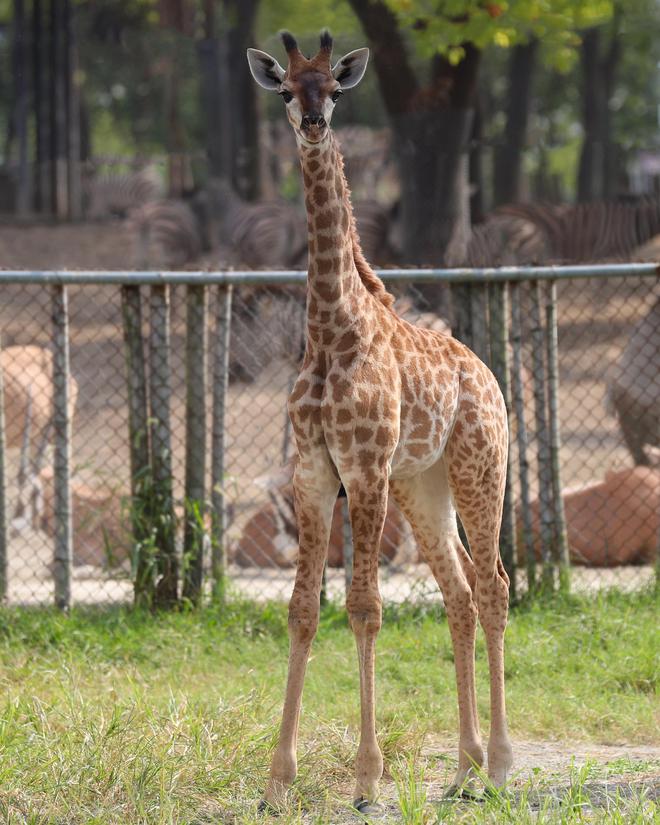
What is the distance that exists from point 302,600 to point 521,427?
2.80 metres

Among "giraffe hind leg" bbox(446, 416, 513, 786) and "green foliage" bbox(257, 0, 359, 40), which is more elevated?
"green foliage" bbox(257, 0, 359, 40)

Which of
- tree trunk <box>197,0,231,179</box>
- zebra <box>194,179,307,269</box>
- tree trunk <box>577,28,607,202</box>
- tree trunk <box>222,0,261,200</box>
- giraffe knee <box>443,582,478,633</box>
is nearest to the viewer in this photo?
giraffe knee <box>443,582,478,633</box>

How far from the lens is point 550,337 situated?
6527mm

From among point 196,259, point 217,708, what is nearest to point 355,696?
point 217,708

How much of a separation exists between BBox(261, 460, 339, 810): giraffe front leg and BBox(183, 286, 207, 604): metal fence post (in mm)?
2399

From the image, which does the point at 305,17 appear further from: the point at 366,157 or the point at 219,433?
the point at 219,433

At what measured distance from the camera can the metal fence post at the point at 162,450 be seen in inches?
248

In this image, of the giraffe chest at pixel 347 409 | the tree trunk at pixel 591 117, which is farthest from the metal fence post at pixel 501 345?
the tree trunk at pixel 591 117

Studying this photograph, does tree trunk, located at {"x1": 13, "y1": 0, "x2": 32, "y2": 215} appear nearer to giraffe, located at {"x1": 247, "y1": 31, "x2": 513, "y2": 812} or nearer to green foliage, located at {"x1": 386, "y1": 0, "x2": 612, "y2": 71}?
green foliage, located at {"x1": 386, "y1": 0, "x2": 612, "y2": 71}

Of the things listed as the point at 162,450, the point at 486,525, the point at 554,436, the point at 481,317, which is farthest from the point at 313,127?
the point at 554,436

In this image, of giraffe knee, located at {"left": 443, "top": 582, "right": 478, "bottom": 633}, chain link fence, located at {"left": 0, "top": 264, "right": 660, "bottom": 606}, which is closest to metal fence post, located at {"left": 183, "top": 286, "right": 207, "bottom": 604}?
chain link fence, located at {"left": 0, "top": 264, "right": 660, "bottom": 606}

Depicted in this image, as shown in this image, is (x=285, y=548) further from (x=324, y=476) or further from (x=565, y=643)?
(x=324, y=476)

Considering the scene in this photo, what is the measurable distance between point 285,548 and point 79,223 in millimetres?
18541

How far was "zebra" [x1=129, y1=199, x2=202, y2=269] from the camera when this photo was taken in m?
19.9
